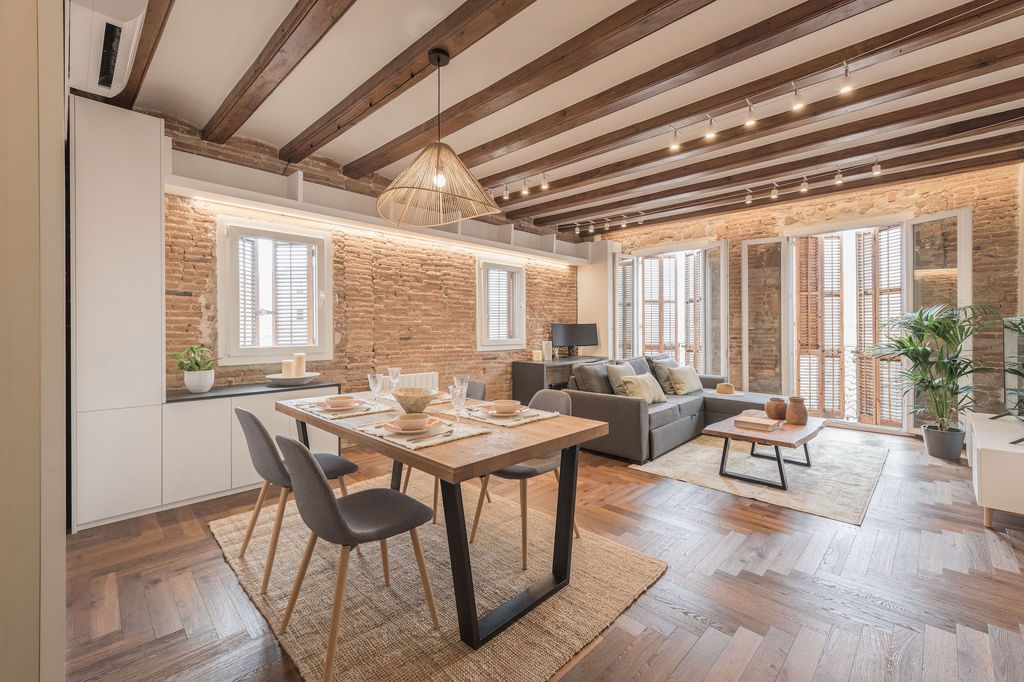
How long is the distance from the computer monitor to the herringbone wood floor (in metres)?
3.53

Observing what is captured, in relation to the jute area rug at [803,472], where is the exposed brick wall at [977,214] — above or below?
above

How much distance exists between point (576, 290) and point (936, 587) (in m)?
5.67

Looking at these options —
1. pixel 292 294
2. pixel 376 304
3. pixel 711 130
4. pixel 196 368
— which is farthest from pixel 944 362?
pixel 196 368

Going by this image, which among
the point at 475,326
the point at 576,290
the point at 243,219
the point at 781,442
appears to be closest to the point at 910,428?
the point at 781,442

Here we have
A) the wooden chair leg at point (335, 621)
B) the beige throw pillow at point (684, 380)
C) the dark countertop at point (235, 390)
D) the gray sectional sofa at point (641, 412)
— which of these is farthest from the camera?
the beige throw pillow at point (684, 380)

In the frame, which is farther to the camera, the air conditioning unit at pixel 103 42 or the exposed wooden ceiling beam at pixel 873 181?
the exposed wooden ceiling beam at pixel 873 181

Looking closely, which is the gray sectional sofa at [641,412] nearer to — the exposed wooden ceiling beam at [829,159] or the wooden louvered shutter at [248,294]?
the exposed wooden ceiling beam at [829,159]

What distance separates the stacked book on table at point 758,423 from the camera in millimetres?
3638

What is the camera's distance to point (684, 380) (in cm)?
532

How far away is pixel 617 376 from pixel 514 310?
2.17 metres

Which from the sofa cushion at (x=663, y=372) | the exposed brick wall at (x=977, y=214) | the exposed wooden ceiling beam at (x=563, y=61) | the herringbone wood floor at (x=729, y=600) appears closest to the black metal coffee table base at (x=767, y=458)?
the herringbone wood floor at (x=729, y=600)

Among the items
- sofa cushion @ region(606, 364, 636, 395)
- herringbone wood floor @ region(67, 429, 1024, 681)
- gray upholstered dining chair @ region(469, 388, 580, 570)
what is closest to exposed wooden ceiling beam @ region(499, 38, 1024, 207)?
sofa cushion @ region(606, 364, 636, 395)

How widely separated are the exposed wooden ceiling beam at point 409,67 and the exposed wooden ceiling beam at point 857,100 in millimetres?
2279

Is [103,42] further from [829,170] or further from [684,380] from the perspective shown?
[829,170]
